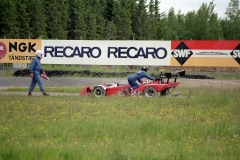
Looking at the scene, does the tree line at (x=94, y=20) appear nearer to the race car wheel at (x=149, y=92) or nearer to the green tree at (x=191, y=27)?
the green tree at (x=191, y=27)

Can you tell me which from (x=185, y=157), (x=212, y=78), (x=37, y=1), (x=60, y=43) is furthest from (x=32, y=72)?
(x=37, y=1)

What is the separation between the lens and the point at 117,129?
11.1 metres

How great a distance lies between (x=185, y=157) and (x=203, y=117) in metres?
4.58

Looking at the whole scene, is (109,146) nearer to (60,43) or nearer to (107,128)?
(107,128)

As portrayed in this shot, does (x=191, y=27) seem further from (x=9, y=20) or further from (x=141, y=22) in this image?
(x=9, y=20)

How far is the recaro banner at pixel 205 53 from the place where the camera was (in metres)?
32.2

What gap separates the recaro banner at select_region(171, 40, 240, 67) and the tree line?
20508 millimetres

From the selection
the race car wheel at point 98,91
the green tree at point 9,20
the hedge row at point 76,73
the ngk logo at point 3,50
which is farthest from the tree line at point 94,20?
the race car wheel at point 98,91

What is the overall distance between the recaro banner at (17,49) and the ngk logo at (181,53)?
925 centimetres

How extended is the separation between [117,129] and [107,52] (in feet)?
71.6

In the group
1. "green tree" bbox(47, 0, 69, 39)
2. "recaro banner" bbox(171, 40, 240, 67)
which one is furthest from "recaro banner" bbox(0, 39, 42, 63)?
"green tree" bbox(47, 0, 69, 39)

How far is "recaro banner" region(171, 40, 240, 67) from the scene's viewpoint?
32.2m

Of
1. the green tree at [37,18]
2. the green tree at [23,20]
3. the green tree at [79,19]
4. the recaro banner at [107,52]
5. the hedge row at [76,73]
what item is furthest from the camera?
the green tree at [79,19]

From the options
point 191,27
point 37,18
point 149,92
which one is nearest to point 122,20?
point 37,18
